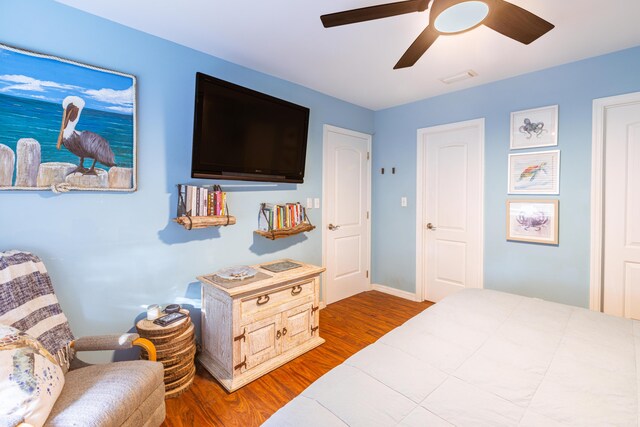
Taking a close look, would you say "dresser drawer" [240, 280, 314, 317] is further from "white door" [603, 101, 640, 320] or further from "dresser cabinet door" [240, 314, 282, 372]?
"white door" [603, 101, 640, 320]

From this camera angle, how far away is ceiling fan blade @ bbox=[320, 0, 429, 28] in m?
1.36

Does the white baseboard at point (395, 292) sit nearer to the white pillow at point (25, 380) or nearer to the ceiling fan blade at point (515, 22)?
the ceiling fan blade at point (515, 22)

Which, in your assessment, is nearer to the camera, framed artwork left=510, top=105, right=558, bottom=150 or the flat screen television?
the flat screen television

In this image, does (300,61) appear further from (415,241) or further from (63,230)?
(415,241)

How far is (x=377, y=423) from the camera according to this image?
2.91ft

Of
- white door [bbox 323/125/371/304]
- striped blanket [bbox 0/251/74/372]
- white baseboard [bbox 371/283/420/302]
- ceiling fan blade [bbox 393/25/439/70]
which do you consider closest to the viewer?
striped blanket [bbox 0/251/74/372]

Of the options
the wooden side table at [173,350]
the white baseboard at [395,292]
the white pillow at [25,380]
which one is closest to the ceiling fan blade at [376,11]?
the white pillow at [25,380]

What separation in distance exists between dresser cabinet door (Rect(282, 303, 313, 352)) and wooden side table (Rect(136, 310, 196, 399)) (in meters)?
0.69

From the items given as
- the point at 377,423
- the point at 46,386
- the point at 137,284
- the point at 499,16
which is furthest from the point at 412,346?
the point at 137,284

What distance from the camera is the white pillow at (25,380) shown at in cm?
102

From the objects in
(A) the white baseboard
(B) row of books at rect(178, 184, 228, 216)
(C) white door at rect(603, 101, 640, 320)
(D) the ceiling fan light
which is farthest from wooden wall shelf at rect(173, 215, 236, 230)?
(C) white door at rect(603, 101, 640, 320)

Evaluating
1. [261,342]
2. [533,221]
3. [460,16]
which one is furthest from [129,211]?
[533,221]

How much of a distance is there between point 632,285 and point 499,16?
2.51 metres

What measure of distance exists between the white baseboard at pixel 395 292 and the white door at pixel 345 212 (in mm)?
A: 102
